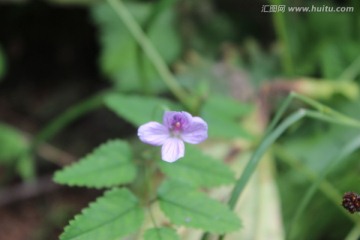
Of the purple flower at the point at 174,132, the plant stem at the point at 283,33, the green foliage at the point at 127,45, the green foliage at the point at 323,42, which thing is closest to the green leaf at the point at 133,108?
the purple flower at the point at 174,132

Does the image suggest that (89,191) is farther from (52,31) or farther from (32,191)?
(52,31)

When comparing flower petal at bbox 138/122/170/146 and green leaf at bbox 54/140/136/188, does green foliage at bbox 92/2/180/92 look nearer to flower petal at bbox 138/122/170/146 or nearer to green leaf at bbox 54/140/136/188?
green leaf at bbox 54/140/136/188

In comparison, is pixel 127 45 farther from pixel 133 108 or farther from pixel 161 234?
pixel 161 234

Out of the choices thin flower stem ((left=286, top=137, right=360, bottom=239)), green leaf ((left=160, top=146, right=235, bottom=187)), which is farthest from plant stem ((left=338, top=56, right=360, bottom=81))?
green leaf ((left=160, top=146, right=235, bottom=187))

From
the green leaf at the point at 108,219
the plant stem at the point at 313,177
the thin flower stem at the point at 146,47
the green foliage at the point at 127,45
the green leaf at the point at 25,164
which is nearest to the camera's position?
the green leaf at the point at 108,219

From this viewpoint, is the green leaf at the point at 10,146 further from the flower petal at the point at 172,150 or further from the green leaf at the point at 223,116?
the flower petal at the point at 172,150

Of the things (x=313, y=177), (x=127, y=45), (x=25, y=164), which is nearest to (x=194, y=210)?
(x=313, y=177)

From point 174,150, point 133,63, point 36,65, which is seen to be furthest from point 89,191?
point 174,150
